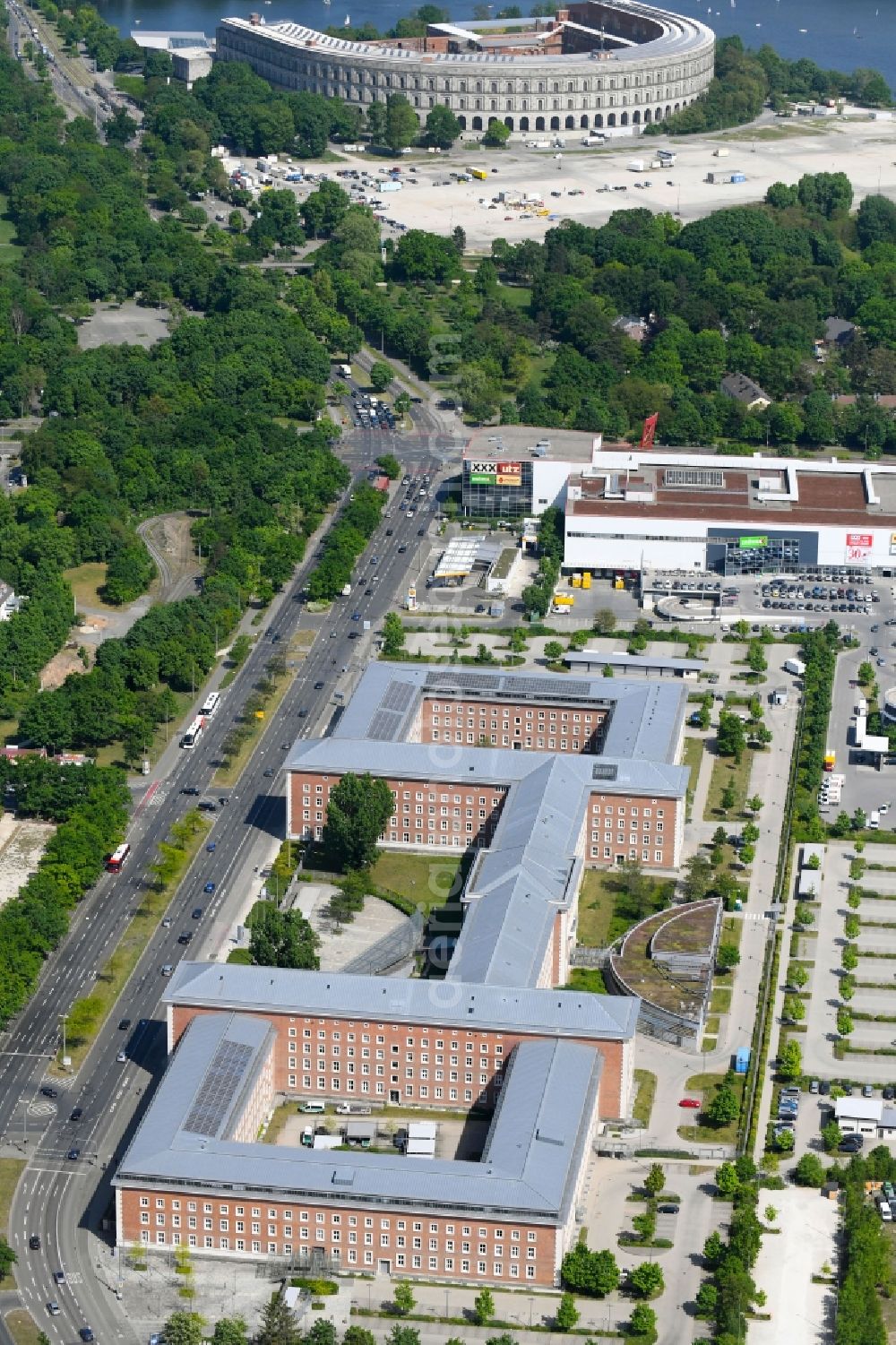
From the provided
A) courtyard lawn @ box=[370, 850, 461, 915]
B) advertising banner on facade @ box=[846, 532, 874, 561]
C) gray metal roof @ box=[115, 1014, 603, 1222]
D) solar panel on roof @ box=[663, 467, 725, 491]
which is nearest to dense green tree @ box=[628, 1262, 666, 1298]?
gray metal roof @ box=[115, 1014, 603, 1222]

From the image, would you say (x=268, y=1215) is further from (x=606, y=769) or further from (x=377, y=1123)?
(x=606, y=769)

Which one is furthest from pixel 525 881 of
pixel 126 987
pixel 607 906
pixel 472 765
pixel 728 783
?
pixel 728 783

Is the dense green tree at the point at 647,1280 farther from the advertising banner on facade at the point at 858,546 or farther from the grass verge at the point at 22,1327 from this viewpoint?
the advertising banner on facade at the point at 858,546

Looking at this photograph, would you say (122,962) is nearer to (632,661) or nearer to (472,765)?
(472,765)

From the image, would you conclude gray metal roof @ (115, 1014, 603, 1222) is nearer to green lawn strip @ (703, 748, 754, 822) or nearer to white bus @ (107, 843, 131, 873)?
white bus @ (107, 843, 131, 873)

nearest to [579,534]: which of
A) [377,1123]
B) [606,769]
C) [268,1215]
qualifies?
[606,769]

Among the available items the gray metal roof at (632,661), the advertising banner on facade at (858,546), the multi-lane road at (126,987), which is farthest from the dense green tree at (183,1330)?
the advertising banner on facade at (858,546)

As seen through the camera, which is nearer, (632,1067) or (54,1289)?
(54,1289)
